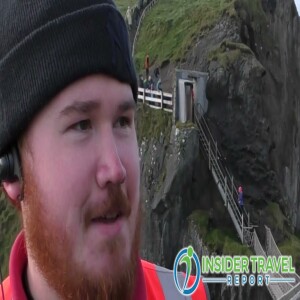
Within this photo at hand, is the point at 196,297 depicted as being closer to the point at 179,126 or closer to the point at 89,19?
the point at 89,19

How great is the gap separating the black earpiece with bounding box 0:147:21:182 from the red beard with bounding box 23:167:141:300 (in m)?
0.04

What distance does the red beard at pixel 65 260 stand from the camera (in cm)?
123

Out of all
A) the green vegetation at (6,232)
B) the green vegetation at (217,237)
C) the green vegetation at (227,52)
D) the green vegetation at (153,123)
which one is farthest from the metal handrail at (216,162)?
the green vegetation at (6,232)

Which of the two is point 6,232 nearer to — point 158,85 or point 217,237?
point 217,237

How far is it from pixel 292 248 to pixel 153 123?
4.69m

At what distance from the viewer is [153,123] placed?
14.2 m

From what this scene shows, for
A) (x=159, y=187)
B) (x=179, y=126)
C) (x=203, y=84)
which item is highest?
(x=203, y=84)

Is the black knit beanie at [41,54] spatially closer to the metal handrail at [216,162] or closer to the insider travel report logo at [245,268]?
the insider travel report logo at [245,268]

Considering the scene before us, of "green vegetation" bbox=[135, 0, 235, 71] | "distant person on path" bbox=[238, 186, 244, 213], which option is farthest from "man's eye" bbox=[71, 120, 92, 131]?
"green vegetation" bbox=[135, 0, 235, 71]

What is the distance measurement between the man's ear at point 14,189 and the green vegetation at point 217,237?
1112 cm

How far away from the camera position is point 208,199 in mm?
13367

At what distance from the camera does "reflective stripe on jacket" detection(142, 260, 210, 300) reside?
63.6 inches

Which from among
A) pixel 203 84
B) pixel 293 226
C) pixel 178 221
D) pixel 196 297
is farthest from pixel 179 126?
pixel 196 297

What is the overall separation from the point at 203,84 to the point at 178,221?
3490 mm
